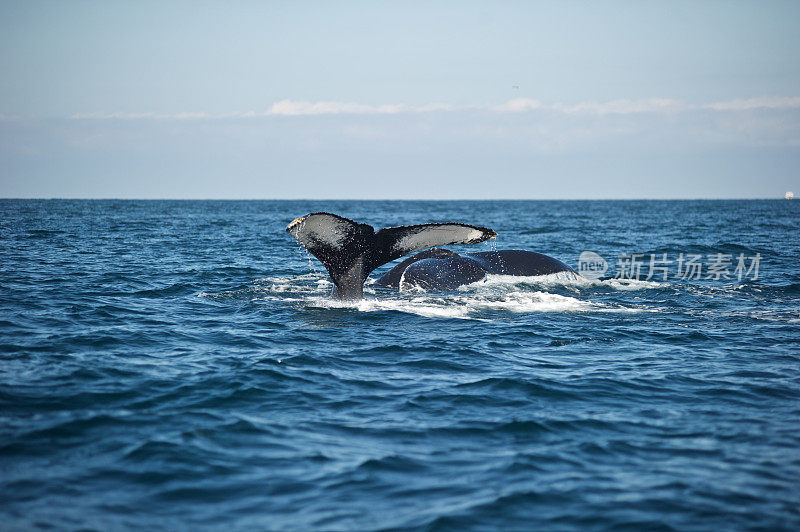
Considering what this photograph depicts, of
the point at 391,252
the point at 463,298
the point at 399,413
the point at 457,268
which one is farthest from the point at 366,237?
the point at 457,268

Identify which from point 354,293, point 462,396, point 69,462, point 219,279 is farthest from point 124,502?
point 219,279

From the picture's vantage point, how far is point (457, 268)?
47.0 ft

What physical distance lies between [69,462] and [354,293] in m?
7.11

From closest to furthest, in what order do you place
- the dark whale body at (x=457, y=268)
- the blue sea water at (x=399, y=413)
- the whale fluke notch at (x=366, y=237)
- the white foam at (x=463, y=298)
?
the blue sea water at (x=399, y=413)
the whale fluke notch at (x=366, y=237)
the white foam at (x=463, y=298)
the dark whale body at (x=457, y=268)

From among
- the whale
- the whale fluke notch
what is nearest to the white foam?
the whale

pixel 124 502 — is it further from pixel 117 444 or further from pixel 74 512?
pixel 117 444

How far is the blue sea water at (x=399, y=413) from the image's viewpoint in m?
4.67

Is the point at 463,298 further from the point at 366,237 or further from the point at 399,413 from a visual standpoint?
the point at 399,413

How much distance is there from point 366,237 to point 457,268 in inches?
180

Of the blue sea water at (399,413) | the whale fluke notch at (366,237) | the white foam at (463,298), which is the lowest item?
the blue sea water at (399,413)

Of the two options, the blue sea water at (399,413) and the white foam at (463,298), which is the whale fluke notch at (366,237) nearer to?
the blue sea water at (399,413)

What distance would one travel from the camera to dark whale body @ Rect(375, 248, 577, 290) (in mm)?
14055

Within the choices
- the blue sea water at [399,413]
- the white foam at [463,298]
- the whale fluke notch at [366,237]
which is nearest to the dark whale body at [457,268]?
the white foam at [463,298]

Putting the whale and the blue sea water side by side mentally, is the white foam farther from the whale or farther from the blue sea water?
the whale
